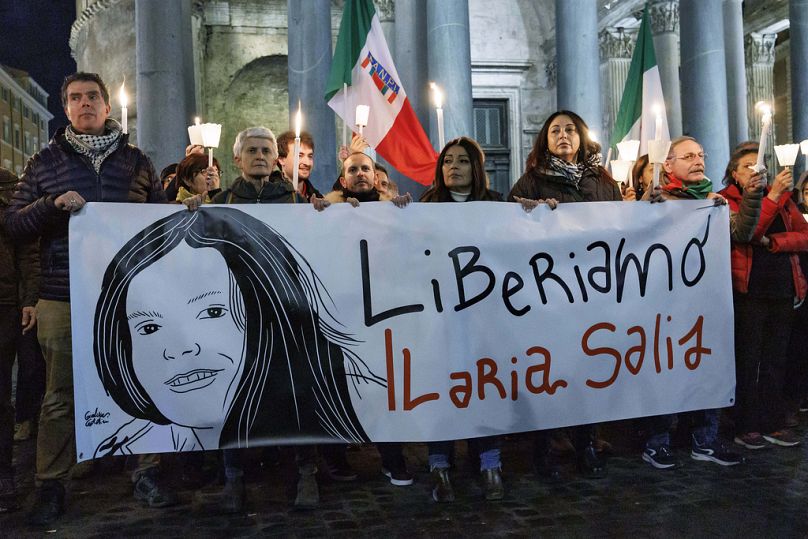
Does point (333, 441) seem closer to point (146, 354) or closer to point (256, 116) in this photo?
point (146, 354)

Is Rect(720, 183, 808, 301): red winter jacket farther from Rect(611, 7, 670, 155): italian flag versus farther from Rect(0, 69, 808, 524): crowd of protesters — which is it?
Rect(611, 7, 670, 155): italian flag

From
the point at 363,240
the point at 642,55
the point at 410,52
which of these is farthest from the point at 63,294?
the point at 410,52

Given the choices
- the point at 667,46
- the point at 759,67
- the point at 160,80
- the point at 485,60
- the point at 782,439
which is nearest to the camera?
the point at 782,439

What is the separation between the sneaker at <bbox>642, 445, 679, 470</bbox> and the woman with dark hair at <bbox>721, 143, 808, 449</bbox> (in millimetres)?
807

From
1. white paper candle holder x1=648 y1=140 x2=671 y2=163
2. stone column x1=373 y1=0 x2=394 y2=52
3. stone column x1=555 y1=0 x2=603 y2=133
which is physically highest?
stone column x1=373 y1=0 x2=394 y2=52

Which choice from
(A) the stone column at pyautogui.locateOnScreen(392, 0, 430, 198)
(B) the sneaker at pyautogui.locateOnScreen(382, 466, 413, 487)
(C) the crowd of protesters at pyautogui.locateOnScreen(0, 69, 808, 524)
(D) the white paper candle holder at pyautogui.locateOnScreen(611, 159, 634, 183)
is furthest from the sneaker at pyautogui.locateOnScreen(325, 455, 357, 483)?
(A) the stone column at pyautogui.locateOnScreen(392, 0, 430, 198)

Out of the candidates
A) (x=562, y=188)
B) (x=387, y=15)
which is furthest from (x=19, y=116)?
(x=562, y=188)

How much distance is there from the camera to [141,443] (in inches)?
157

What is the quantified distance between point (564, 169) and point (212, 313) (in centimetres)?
229

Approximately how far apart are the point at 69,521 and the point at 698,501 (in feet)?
10.9

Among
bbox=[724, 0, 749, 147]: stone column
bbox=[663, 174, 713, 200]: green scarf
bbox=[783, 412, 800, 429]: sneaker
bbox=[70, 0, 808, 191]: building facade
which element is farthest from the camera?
bbox=[724, 0, 749, 147]: stone column

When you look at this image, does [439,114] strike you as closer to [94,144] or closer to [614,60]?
[94,144]

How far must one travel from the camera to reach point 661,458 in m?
4.81

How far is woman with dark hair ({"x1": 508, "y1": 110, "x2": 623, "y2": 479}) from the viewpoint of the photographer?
4.71m
